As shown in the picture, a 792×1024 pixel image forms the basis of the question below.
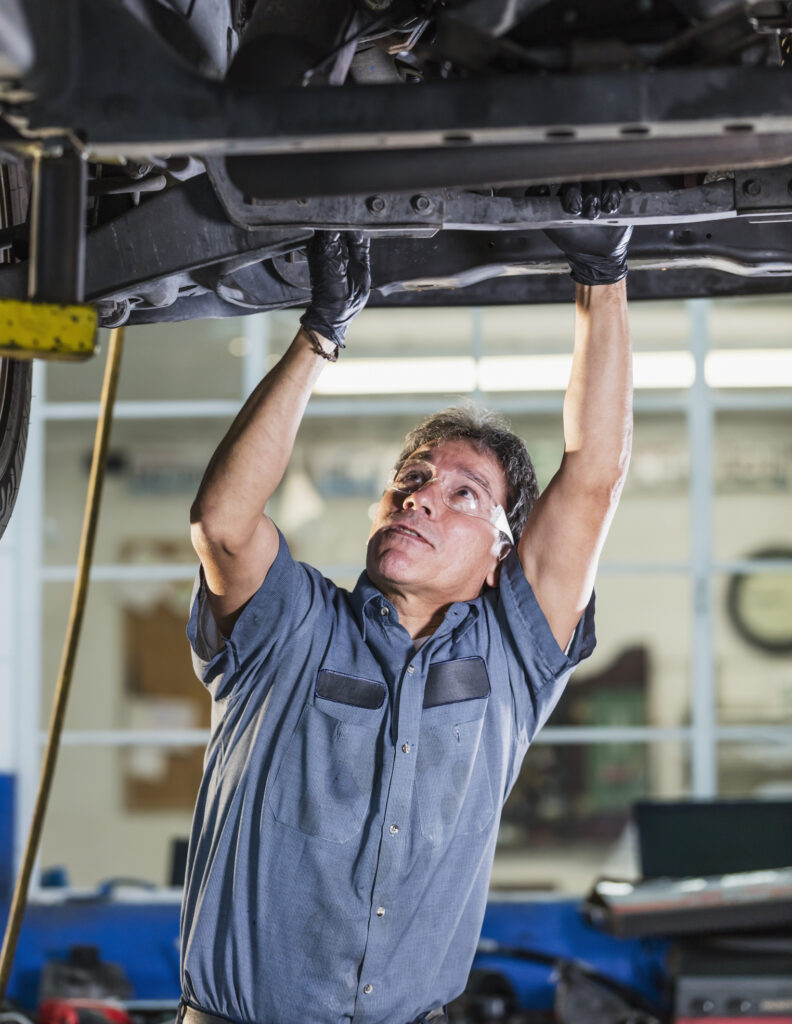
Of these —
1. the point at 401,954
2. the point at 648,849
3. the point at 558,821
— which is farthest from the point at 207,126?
the point at 558,821

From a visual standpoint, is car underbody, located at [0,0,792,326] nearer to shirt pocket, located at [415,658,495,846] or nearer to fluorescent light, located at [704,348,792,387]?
shirt pocket, located at [415,658,495,846]

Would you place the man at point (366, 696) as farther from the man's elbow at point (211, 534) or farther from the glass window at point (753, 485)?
the glass window at point (753, 485)

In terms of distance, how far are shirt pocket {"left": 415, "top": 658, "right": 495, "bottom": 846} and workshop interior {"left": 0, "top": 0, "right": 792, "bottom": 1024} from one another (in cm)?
67

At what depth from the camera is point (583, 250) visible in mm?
1709

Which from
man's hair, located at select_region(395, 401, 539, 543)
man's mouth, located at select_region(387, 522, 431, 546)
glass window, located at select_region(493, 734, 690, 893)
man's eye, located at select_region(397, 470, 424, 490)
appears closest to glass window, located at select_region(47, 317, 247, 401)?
glass window, located at select_region(493, 734, 690, 893)

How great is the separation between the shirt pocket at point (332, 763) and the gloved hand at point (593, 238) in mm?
759

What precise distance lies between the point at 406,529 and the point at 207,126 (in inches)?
40.0

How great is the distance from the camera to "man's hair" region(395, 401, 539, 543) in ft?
7.57

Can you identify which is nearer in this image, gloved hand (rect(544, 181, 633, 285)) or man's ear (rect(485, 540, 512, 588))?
gloved hand (rect(544, 181, 633, 285))

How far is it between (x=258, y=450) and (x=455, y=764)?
615 millimetres

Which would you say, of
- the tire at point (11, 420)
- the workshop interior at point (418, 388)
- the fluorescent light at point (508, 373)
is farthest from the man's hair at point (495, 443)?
the fluorescent light at point (508, 373)

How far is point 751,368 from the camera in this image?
6.27m

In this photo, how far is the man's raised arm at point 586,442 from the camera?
1.76m

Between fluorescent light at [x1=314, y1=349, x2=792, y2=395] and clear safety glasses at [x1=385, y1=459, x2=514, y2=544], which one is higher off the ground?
fluorescent light at [x1=314, y1=349, x2=792, y2=395]
